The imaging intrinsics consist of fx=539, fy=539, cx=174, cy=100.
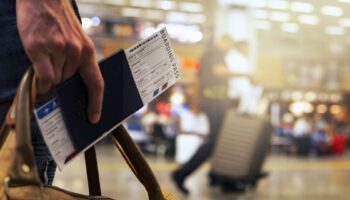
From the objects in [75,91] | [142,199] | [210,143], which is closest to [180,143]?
[210,143]

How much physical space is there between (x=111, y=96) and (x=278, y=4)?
20594 mm

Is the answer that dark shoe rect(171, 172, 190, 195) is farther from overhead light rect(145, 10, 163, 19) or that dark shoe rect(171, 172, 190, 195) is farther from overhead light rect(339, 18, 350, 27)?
overhead light rect(145, 10, 163, 19)

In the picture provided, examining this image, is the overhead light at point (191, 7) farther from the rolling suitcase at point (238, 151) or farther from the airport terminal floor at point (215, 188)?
the rolling suitcase at point (238, 151)

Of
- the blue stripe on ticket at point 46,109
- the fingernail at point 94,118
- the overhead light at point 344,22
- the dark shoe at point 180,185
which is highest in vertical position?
the blue stripe on ticket at point 46,109

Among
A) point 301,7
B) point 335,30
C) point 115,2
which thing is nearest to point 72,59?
point 301,7

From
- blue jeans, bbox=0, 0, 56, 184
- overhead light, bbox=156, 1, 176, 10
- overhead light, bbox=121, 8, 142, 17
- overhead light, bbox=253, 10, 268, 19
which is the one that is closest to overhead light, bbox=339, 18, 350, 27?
overhead light, bbox=253, 10, 268, 19

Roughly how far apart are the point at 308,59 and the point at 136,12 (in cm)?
797

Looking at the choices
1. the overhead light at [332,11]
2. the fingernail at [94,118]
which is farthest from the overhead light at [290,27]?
the fingernail at [94,118]

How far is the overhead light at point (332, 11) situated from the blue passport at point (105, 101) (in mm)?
20116

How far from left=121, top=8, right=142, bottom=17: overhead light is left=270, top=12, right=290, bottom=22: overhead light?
599 cm

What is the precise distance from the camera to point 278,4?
2078 centimetres

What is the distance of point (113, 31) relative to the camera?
20.0 metres

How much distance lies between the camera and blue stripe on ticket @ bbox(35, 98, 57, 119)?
2.56ft

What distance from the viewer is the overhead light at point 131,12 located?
23.8m
